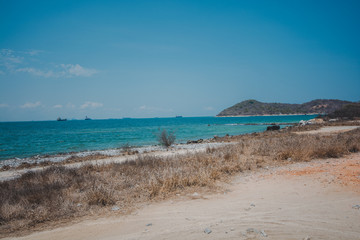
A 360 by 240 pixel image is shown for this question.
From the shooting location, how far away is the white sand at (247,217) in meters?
3.71

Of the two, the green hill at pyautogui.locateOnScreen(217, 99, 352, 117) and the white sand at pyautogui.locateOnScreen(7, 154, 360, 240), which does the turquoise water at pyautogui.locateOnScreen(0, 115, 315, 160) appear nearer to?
the white sand at pyautogui.locateOnScreen(7, 154, 360, 240)

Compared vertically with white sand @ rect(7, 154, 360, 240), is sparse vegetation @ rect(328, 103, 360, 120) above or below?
above

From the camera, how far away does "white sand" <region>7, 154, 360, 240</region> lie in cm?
371

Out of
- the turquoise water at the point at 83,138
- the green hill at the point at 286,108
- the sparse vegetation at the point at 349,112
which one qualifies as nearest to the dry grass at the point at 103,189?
the turquoise water at the point at 83,138

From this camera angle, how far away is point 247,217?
4.27 m

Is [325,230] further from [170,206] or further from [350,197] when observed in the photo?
[170,206]

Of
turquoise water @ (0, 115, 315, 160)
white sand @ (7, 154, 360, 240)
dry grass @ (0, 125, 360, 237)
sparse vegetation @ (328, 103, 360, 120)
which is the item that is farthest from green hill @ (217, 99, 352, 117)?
white sand @ (7, 154, 360, 240)

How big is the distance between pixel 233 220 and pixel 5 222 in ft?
16.3

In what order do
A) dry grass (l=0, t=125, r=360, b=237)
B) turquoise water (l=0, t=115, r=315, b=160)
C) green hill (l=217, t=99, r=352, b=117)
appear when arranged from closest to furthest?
1. dry grass (l=0, t=125, r=360, b=237)
2. turquoise water (l=0, t=115, r=315, b=160)
3. green hill (l=217, t=99, r=352, b=117)

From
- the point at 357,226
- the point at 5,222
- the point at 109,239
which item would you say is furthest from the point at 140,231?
the point at 357,226

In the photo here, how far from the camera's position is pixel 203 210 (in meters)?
4.76

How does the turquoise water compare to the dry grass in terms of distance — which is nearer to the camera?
the dry grass

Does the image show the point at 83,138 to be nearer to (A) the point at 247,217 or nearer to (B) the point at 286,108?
(A) the point at 247,217

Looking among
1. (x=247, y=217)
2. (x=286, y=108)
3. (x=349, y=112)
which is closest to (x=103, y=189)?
(x=247, y=217)
